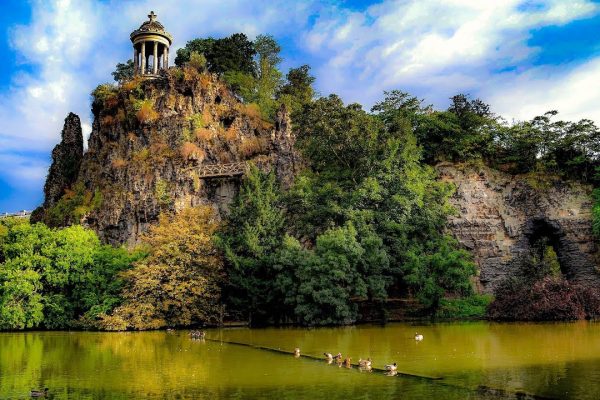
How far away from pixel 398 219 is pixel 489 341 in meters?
15.0

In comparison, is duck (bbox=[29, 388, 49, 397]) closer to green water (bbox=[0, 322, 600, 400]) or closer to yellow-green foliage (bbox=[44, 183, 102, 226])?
green water (bbox=[0, 322, 600, 400])

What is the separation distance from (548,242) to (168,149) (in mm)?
29578

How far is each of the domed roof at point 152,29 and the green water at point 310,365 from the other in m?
28.8

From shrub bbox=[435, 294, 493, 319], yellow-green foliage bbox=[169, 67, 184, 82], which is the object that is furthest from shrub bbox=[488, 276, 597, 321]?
yellow-green foliage bbox=[169, 67, 184, 82]

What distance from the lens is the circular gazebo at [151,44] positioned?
50.7 metres

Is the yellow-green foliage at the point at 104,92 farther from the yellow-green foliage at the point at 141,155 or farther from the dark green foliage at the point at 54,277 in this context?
the dark green foliage at the point at 54,277

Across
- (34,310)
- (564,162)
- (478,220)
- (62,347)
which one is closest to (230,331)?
(62,347)

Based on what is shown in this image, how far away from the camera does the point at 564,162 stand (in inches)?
1793

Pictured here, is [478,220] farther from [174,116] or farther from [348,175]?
[174,116]

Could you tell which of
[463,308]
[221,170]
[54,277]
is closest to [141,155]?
[221,170]

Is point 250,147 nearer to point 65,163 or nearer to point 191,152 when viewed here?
point 191,152

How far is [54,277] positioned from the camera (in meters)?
36.7

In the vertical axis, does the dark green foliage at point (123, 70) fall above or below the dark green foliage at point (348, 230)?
above

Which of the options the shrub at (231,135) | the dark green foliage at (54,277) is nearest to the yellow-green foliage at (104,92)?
the shrub at (231,135)
